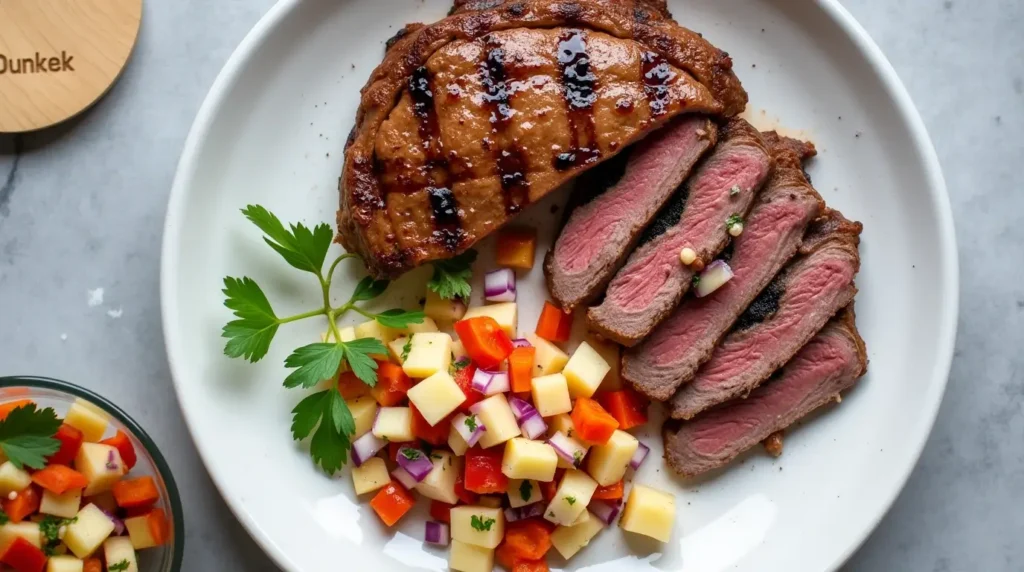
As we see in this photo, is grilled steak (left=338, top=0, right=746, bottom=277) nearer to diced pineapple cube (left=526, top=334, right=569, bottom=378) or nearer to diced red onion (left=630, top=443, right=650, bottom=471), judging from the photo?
diced pineapple cube (left=526, top=334, right=569, bottom=378)

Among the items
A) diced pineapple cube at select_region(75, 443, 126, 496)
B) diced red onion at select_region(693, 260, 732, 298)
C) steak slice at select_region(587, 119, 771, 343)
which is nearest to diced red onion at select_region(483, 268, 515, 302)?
steak slice at select_region(587, 119, 771, 343)

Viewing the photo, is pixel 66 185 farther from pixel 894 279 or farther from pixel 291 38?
pixel 894 279

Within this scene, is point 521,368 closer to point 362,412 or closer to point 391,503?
point 362,412

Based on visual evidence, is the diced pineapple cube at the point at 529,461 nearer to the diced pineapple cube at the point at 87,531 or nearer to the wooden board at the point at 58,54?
the diced pineapple cube at the point at 87,531

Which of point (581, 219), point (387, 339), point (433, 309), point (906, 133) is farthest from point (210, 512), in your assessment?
point (906, 133)

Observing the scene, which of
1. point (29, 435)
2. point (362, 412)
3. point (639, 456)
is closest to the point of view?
point (29, 435)

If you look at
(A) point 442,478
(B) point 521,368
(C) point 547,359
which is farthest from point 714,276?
(A) point 442,478

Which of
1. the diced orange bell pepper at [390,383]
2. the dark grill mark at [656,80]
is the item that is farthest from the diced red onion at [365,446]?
the dark grill mark at [656,80]
